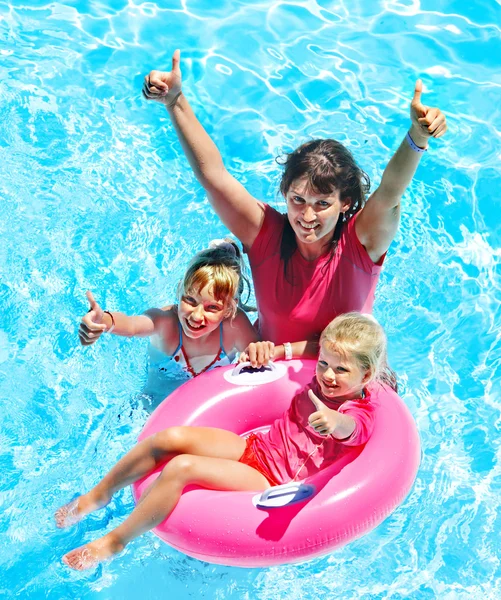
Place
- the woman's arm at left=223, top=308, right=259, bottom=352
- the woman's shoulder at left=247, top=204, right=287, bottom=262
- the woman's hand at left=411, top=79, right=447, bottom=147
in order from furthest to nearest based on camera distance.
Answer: the woman's arm at left=223, top=308, right=259, bottom=352 → the woman's shoulder at left=247, top=204, right=287, bottom=262 → the woman's hand at left=411, top=79, right=447, bottom=147

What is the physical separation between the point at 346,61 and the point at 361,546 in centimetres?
398

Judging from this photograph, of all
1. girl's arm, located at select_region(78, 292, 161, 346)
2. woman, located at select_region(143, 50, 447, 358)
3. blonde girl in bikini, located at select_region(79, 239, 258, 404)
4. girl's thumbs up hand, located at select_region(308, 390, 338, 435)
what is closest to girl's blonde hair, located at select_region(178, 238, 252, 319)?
blonde girl in bikini, located at select_region(79, 239, 258, 404)

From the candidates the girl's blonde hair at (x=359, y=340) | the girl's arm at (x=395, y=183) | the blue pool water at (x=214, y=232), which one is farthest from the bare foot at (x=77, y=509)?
the girl's arm at (x=395, y=183)

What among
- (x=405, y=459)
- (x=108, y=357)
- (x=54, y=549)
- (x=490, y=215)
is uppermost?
(x=490, y=215)

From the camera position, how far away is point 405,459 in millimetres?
3467

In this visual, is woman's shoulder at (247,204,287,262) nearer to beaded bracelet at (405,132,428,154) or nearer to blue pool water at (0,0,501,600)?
beaded bracelet at (405,132,428,154)

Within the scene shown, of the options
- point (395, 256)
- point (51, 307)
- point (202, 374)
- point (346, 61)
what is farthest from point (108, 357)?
point (346, 61)

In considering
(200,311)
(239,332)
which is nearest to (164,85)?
(200,311)

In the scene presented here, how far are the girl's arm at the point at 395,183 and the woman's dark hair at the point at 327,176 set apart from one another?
3.9 inches

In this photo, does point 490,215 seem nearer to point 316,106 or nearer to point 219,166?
point 316,106

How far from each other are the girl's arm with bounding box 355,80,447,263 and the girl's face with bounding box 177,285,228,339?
765 millimetres

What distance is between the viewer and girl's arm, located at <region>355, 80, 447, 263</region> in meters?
3.21

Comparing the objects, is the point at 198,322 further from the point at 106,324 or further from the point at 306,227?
the point at 306,227

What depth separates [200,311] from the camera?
12.3 feet
